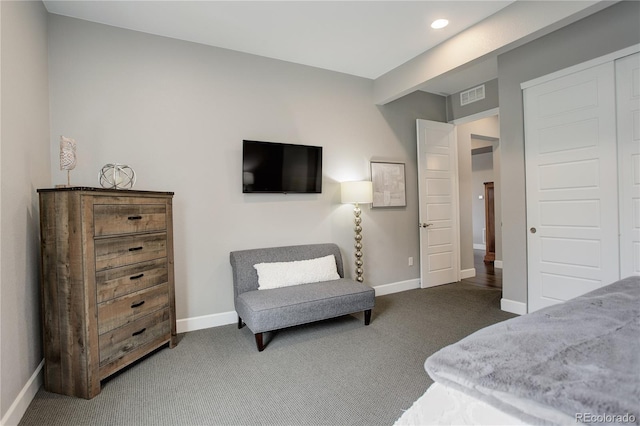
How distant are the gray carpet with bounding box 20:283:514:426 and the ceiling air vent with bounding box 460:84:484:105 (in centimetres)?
305

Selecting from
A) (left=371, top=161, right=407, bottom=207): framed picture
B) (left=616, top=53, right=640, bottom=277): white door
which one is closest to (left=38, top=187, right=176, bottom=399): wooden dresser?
(left=371, top=161, right=407, bottom=207): framed picture

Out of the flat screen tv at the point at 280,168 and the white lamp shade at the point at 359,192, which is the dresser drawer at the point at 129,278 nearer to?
the flat screen tv at the point at 280,168

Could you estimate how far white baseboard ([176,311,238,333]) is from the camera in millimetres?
3014

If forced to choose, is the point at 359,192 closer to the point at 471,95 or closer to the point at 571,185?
the point at 571,185

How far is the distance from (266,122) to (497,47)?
232cm

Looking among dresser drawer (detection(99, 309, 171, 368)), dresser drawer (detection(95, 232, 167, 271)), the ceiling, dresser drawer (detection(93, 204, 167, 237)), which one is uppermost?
the ceiling

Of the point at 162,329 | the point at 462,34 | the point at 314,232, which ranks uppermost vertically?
the point at 462,34

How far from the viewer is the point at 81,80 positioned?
2648 mm

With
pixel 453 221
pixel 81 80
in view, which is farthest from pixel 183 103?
pixel 453 221

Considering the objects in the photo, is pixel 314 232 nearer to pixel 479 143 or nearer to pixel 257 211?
pixel 257 211

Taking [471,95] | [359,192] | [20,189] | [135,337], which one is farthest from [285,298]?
[471,95]

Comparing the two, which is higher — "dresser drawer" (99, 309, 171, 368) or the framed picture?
the framed picture

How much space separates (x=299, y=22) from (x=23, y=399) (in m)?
3.39

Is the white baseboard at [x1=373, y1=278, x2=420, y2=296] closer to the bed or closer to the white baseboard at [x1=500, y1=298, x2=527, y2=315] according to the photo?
the white baseboard at [x1=500, y1=298, x2=527, y2=315]
